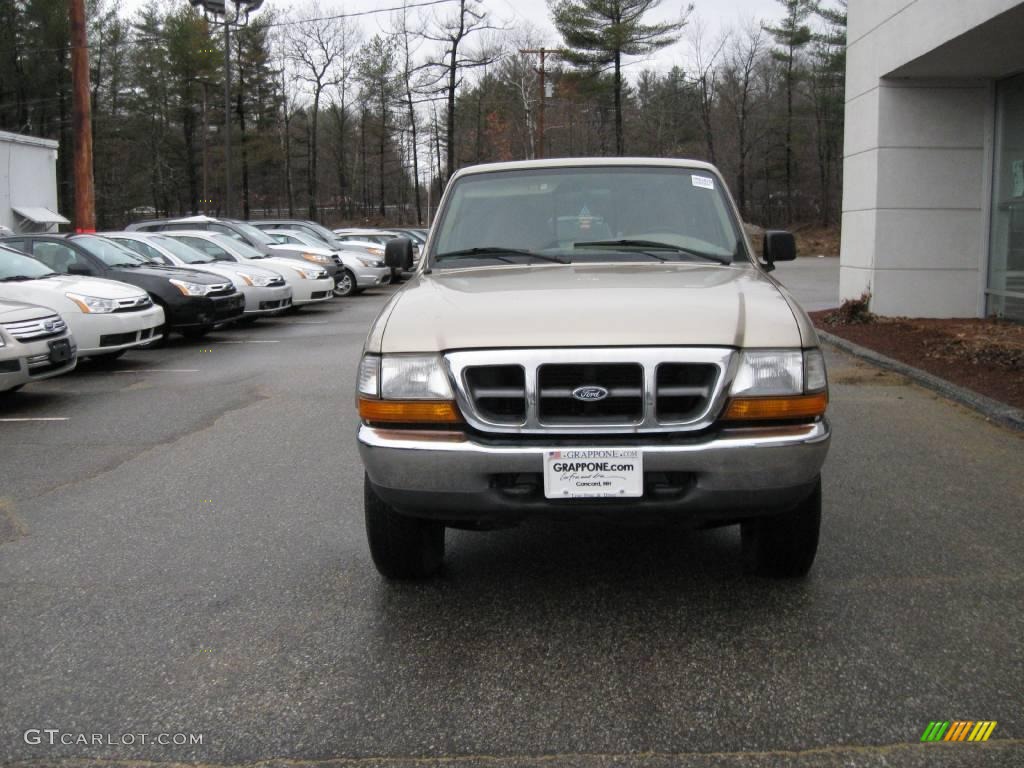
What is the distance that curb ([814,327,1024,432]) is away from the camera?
7.45 m

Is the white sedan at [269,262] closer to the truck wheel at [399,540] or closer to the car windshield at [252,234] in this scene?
the car windshield at [252,234]

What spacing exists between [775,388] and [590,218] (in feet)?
6.07

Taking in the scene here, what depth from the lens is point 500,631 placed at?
374 cm

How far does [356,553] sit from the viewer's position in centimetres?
471

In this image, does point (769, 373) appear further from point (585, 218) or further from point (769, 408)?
point (585, 218)

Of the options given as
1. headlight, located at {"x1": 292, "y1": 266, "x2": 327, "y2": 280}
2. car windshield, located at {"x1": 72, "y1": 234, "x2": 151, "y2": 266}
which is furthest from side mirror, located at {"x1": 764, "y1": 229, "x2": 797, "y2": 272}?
headlight, located at {"x1": 292, "y1": 266, "x2": 327, "y2": 280}

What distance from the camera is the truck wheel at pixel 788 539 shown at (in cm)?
384

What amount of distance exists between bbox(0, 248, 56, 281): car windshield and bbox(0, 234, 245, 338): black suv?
130 centimetres

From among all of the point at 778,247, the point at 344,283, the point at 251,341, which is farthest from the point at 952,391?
the point at 344,283

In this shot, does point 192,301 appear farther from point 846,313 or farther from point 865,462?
point 865,462

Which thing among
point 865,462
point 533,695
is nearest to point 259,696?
point 533,695

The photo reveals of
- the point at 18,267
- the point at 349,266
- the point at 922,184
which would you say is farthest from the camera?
the point at 349,266

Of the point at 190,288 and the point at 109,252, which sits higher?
the point at 109,252

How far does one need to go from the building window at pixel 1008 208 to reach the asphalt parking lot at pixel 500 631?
663 cm
